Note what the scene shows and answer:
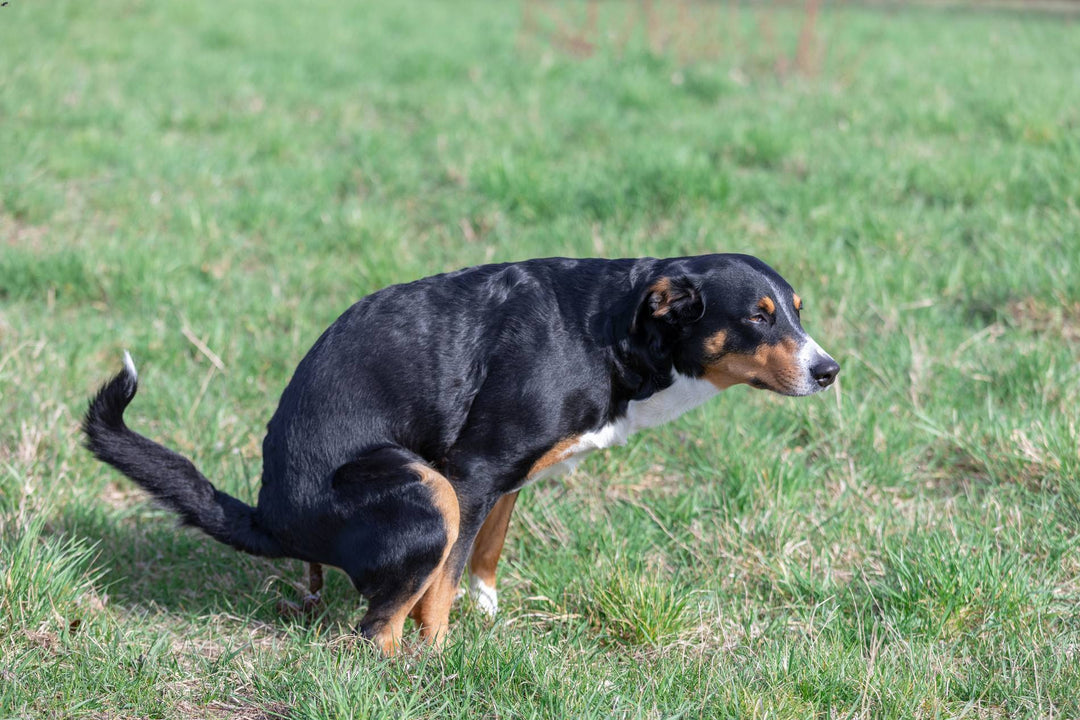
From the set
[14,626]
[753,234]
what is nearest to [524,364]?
[14,626]

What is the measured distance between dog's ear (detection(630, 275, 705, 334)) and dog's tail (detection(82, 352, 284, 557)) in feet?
4.18

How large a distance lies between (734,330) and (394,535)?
1.13m

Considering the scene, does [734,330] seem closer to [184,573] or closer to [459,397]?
[459,397]

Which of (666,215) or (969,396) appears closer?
(969,396)

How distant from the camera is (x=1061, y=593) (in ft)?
10.4

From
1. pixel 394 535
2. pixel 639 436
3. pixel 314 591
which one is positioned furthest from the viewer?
pixel 639 436

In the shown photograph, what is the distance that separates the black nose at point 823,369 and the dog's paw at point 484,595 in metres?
1.20

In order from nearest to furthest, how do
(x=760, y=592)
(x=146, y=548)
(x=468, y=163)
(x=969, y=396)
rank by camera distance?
1. (x=760, y=592)
2. (x=146, y=548)
3. (x=969, y=396)
4. (x=468, y=163)

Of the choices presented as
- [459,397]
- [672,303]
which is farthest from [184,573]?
[672,303]

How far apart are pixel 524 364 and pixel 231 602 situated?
4.21 ft

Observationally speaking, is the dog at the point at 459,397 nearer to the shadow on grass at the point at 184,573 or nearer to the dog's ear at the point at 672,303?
the dog's ear at the point at 672,303

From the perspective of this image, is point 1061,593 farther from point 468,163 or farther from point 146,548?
point 468,163

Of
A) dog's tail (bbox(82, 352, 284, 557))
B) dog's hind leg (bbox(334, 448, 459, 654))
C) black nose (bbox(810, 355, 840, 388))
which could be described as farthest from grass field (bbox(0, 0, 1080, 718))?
black nose (bbox(810, 355, 840, 388))

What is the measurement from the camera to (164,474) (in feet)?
10.00
